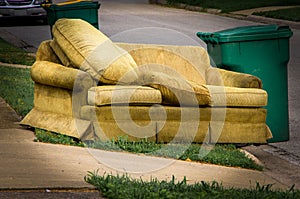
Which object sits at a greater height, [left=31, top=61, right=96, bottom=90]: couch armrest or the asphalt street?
[left=31, top=61, right=96, bottom=90]: couch armrest

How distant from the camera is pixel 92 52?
9156 millimetres

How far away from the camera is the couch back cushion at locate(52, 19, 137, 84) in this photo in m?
8.99

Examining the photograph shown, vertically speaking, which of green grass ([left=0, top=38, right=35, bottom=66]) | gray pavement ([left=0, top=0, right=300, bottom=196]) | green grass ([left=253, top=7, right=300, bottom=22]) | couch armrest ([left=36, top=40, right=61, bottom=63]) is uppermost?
couch armrest ([left=36, top=40, right=61, bottom=63])

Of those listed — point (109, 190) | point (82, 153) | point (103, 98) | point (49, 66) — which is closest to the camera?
point (109, 190)

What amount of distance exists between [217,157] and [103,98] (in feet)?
3.96

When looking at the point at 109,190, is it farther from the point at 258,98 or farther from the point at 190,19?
the point at 190,19

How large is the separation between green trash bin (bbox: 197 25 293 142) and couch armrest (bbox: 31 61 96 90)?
61.4 inches

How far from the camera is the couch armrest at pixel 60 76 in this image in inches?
352

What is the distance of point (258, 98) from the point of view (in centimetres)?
915

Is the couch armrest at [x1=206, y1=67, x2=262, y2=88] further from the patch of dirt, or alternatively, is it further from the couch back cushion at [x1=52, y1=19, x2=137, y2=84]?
the couch back cushion at [x1=52, y1=19, x2=137, y2=84]

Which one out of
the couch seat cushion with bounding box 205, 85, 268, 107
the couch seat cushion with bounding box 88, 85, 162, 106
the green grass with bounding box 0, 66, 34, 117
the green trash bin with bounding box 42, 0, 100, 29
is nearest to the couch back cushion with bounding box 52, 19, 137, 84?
the couch seat cushion with bounding box 88, 85, 162, 106

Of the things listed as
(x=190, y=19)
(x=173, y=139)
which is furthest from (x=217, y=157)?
(x=190, y=19)

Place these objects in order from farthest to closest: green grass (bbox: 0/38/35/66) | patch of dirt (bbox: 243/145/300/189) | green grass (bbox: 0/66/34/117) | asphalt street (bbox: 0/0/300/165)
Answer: asphalt street (bbox: 0/0/300/165)
green grass (bbox: 0/38/35/66)
green grass (bbox: 0/66/34/117)
patch of dirt (bbox: 243/145/300/189)

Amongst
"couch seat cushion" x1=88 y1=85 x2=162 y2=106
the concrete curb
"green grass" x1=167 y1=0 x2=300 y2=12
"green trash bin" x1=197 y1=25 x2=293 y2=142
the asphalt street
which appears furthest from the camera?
"green grass" x1=167 y1=0 x2=300 y2=12
